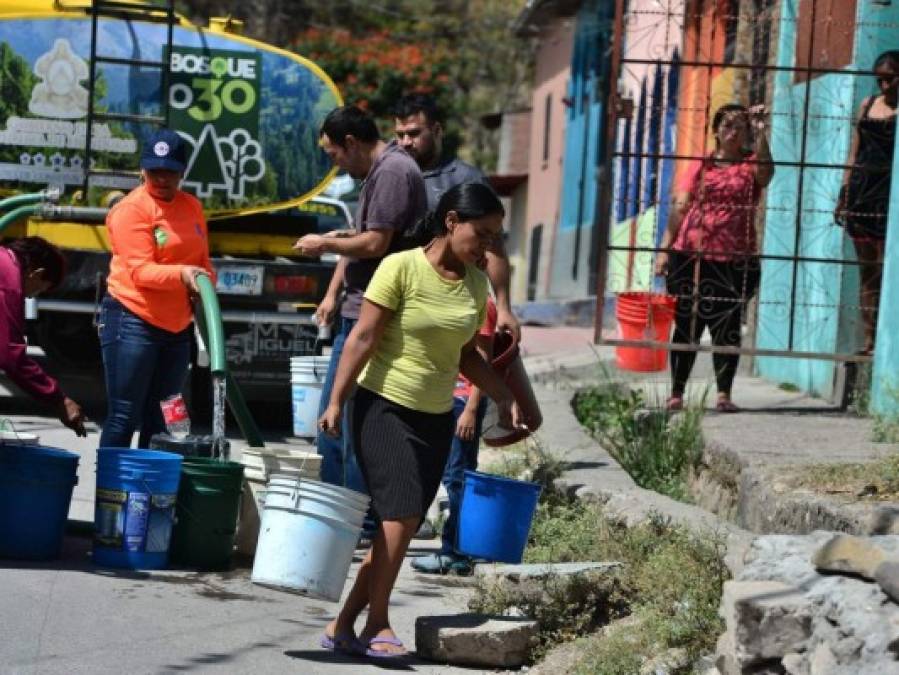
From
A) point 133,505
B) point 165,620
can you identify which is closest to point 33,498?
point 133,505

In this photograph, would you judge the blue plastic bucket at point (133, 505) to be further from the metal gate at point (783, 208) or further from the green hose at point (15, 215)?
the metal gate at point (783, 208)

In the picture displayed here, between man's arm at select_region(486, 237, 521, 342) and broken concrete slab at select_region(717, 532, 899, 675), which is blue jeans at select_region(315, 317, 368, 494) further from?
broken concrete slab at select_region(717, 532, 899, 675)

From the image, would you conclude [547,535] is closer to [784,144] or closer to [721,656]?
[721,656]

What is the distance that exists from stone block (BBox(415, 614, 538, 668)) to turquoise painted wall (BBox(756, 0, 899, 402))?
4.67m

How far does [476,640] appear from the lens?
6.19 m

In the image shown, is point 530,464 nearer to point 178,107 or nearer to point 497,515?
point 497,515

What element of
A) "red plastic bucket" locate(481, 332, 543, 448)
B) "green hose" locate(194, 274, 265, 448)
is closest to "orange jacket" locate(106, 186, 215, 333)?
"green hose" locate(194, 274, 265, 448)

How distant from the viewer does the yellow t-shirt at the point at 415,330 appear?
6.16m

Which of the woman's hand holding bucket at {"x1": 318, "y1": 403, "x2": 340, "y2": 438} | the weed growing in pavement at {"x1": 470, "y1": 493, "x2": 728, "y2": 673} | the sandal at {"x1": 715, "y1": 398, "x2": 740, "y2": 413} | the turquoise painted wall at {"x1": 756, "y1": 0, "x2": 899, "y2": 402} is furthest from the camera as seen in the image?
the turquoise painted wall at {"x1": 756, "y1": 0, "x2": 899, "y2": 402}

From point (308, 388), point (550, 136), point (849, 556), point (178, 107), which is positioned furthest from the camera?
point (550, 136)

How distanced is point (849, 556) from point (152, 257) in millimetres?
4106

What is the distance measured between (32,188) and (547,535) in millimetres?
4901

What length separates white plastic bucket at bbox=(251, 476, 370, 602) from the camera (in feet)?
20.4

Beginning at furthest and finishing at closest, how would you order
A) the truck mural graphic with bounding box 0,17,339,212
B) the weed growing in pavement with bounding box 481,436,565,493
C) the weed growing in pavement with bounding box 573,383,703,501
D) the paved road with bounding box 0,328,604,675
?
the truck mural graphic with bounding box 0,17,339,212 < the weed growing in pavement with bounding box 573,383,703,501 < the weed growing in pavement with bounding box 481,436,565,493 < the paved road with bounding box 0,328,604,675
